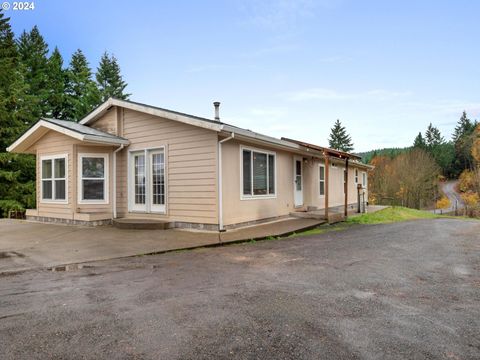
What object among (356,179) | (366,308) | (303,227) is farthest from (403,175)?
(366,308)

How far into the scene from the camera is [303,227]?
32.2 feet

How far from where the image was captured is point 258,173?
10.6 meters

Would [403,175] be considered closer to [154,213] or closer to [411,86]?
[411,86]

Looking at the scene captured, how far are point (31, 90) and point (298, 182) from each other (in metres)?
23.9

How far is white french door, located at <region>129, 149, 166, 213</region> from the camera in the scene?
10.2m

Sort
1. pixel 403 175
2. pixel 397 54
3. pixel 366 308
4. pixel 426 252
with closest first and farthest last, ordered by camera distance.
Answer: pixel 366 308, pixel 426 252, pixel 397 54, pixel 403 175

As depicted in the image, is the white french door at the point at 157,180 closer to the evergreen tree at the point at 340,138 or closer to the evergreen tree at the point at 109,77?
the evergreen tree at the point at 109,77

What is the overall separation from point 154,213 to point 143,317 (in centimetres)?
722

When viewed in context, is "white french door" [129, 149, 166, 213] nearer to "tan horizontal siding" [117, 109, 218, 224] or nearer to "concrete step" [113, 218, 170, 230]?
"tan horizontal siding" [117, 109, 218, 224]

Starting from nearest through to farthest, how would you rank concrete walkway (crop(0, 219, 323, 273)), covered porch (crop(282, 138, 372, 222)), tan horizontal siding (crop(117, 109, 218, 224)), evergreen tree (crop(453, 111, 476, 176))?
concrete walkway (crop(0, 219, 323, 273))
tan horizontal siding (crop(117, 109, 218, 224))
covered porch (crop(282, 138, 372, 222))
evergreen tree (crop(453, 111, 476, 176))

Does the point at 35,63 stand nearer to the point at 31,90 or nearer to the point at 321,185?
the point at 31,90

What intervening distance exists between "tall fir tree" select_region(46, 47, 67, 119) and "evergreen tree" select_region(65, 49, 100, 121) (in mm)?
551

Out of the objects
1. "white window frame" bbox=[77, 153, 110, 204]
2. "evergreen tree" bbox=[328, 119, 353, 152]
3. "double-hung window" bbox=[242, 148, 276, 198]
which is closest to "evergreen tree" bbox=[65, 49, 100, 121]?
"white window frame" bbox=[77, 153, 110, 204]

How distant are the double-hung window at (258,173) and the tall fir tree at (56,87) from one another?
22.7 meters
